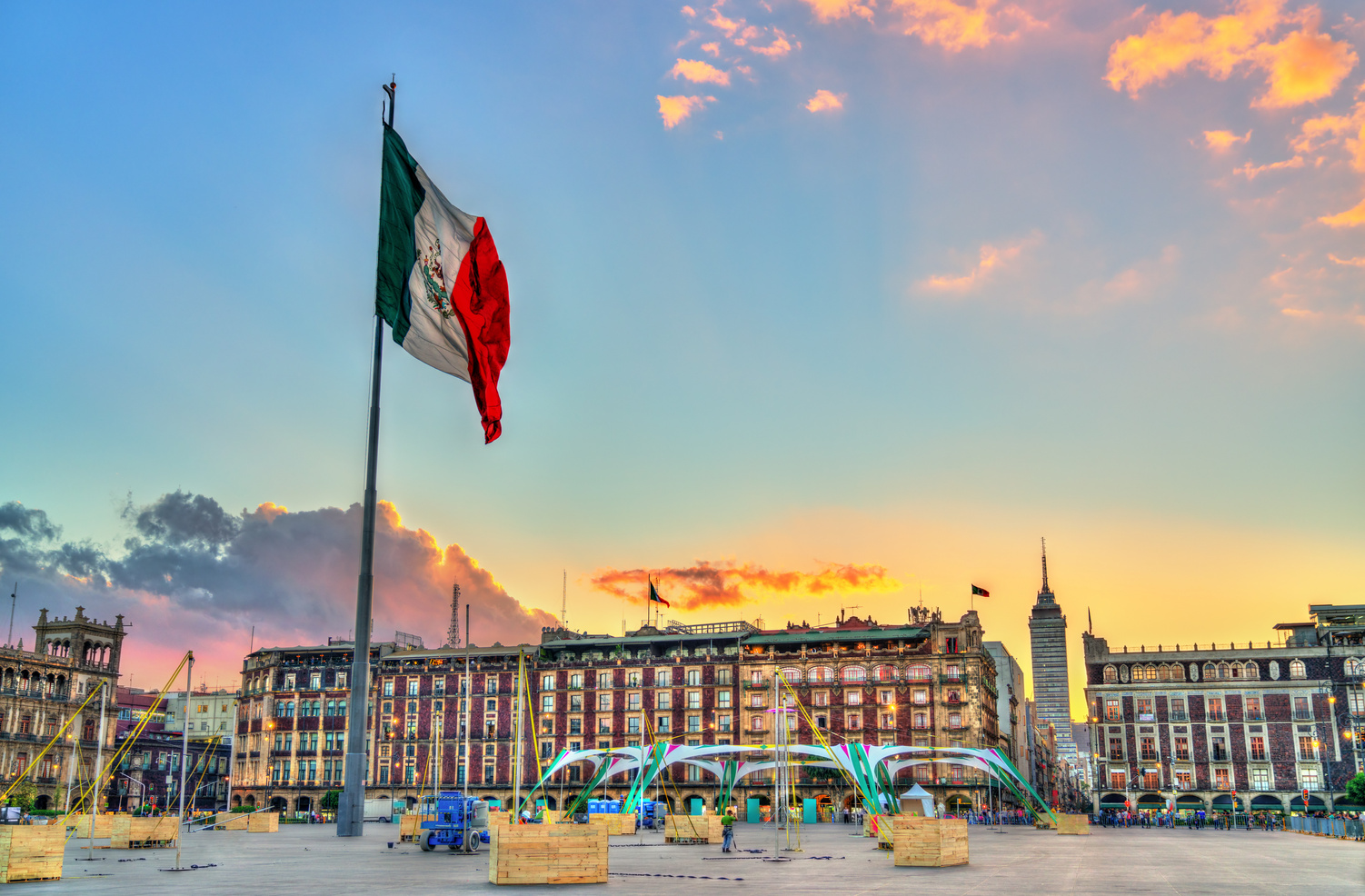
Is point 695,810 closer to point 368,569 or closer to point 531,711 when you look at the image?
point 531,711

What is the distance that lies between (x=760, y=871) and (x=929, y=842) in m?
6.35

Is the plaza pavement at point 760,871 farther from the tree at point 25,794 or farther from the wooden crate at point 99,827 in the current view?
the tree at point 25,794

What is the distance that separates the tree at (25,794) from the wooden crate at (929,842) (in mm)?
83912

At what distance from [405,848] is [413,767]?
7515 centimetres

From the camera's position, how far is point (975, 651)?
109625 mm

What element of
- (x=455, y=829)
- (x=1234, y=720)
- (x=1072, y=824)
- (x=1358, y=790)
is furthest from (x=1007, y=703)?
(x=455, y=829)

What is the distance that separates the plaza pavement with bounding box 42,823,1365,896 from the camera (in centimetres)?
2873

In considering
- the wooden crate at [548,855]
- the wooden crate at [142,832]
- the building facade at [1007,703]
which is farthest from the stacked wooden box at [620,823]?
the building facade at [1007,703]

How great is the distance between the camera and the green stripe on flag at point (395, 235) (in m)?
29.0

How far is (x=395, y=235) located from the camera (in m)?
29.2

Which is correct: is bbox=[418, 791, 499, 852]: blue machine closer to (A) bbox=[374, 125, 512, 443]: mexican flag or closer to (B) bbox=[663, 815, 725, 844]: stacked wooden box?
(B) bbox=[663, 815, 725, 844]: stacked wooden box

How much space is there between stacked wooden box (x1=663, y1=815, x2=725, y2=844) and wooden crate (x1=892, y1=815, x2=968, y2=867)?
2016 cm

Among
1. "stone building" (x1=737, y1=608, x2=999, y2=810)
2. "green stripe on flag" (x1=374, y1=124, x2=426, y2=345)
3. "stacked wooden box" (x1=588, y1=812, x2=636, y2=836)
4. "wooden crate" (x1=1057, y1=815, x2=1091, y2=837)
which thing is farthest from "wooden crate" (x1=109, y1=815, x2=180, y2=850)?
"stone building" (x1=737, y1=608, x2=999, y2=810)

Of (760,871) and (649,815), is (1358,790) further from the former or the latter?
(760,871)
